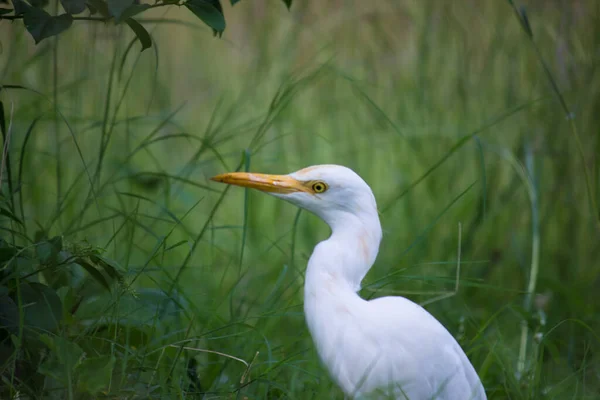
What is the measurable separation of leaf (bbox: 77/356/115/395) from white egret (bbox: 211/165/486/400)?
0.45 meters

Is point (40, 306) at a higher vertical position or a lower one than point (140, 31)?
lower

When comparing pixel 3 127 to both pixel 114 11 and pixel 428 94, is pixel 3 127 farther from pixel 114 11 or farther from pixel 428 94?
pixel 428 94

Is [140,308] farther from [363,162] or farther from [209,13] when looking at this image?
[363,162]

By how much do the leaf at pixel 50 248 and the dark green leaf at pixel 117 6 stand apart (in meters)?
0.43

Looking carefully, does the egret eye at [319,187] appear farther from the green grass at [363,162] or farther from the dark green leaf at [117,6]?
the dark green leaf at [117,6]

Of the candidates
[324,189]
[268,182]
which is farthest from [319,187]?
[268,182]

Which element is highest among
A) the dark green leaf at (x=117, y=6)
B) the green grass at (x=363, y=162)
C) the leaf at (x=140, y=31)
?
the dark green leaf at (x=117, y=6)

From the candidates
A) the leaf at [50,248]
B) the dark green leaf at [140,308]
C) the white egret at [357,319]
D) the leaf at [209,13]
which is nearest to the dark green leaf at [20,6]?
the leaf at [209,13]

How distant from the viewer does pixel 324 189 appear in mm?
1802

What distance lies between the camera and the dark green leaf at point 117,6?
1371 mm

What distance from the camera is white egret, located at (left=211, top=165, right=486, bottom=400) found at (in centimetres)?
165

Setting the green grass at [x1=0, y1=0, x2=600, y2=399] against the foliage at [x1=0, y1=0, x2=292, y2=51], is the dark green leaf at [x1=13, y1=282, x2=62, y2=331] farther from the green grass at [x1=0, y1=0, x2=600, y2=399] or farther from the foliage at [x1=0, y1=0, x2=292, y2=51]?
the foliage at [x1=0, y1=0, x2=292, y2=51]

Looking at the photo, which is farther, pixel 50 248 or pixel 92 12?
pixel 92 12

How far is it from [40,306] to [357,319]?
0.66 metres
